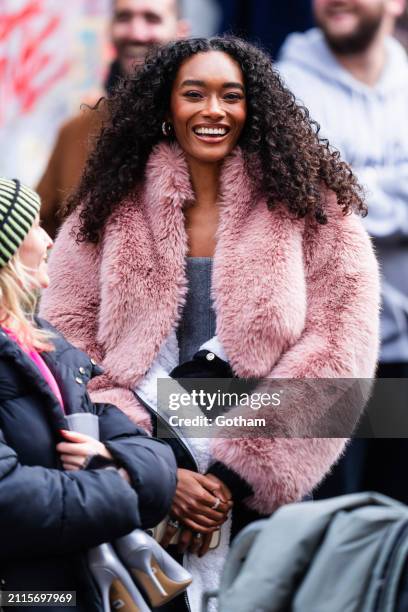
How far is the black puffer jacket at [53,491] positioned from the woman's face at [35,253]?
0.16 meters

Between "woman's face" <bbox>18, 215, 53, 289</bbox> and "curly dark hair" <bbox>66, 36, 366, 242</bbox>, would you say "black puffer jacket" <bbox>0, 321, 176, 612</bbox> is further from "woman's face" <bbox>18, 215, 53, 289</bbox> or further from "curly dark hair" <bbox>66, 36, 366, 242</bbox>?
"curly dark hair" <bbox>66, 36, 366, 242</bbox>

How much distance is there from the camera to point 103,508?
245 cm

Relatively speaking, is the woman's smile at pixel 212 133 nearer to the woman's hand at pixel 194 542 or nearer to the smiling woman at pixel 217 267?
the smiling woman at pixel 217 267

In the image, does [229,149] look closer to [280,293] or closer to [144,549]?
[280,293]

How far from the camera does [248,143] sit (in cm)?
326

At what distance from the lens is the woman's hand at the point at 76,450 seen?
2529 mm

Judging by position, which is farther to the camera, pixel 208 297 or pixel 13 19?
pixel 13 19

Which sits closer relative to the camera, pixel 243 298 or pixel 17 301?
pixel 17 301

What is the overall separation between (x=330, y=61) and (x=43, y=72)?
51.7 inches

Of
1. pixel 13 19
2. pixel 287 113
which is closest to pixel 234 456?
pixel 287 113

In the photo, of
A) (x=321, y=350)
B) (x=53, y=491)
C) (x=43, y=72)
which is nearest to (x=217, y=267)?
(x=321, y=350)

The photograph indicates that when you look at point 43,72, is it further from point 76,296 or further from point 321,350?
point 321,350

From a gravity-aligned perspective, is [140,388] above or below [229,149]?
below

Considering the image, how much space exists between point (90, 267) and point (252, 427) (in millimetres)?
601
